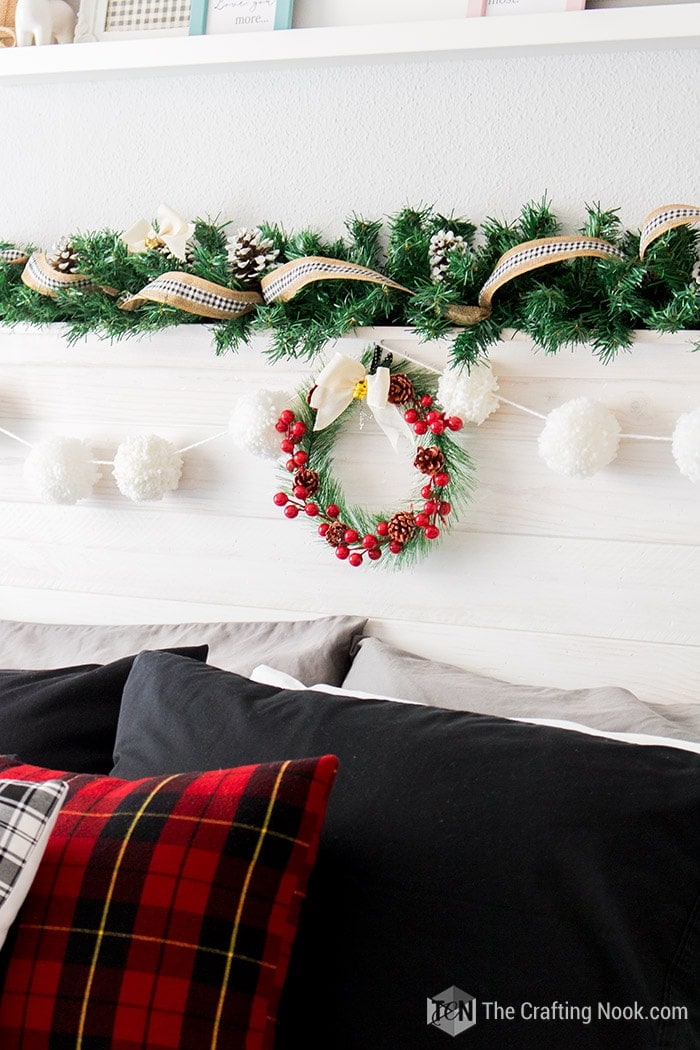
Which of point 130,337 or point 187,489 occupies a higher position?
point 130,337

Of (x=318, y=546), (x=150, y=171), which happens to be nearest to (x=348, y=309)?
(x=318, y=546)

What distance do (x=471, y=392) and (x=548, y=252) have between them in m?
0.19

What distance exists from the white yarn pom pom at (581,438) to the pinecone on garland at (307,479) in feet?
1.04

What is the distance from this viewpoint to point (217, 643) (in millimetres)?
1336

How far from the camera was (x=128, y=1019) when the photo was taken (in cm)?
66

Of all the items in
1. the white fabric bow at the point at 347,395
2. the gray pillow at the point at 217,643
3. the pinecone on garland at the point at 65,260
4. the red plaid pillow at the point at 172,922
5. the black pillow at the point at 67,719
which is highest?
the pinecone on garland at the point at 65,260

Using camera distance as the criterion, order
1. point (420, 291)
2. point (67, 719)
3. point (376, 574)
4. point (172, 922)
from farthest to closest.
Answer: point (376, 574), point (420, 291), point (67, 719), point (172, 922)

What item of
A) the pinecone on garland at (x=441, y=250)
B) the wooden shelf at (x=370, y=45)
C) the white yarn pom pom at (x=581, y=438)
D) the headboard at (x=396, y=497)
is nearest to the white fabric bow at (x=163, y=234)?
the headboard at (x=396, y=497)

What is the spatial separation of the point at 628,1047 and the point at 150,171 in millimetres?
1321

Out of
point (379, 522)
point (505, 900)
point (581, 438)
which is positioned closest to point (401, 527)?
point (379, 522)

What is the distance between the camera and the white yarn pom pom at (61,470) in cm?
141

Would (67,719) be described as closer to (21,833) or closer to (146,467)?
(21,833)

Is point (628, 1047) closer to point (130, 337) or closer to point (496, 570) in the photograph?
point (496, 570)

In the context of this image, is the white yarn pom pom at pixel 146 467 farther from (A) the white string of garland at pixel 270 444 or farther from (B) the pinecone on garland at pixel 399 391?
(B) the pinecone on garland at pixel 399 391
